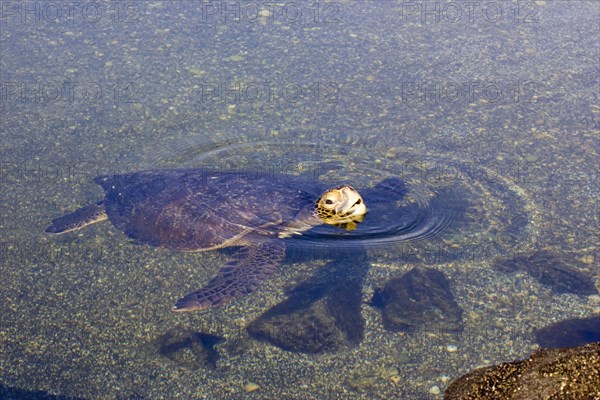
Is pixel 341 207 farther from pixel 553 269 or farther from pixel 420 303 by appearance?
pixel 553 269

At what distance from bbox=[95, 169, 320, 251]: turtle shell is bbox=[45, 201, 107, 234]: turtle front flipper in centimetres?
10

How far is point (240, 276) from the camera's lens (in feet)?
19.3

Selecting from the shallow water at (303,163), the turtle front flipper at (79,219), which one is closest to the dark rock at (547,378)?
the shallow water at (303,163)

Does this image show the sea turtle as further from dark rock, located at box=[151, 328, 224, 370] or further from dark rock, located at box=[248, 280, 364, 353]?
dark rock, located at box=[151, 328, 224, 370]

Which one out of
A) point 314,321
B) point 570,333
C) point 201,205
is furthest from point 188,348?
point 570,333

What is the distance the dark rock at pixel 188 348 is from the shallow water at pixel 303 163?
0.8 inches

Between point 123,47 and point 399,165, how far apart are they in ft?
17.4

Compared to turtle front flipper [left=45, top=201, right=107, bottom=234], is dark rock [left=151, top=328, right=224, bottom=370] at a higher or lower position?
lower

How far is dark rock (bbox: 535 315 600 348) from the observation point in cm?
530

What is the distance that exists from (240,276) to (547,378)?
3.28m

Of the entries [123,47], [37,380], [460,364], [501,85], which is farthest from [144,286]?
[501,85]

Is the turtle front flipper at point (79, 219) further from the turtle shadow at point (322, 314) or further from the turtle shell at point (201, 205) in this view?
the turtle shadow at point (322, 314)

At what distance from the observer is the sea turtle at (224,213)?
6.25 meters

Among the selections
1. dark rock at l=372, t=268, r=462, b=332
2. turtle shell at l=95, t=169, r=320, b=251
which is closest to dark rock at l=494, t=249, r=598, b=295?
dark rock at l=372, t=268, r=462, b=332
